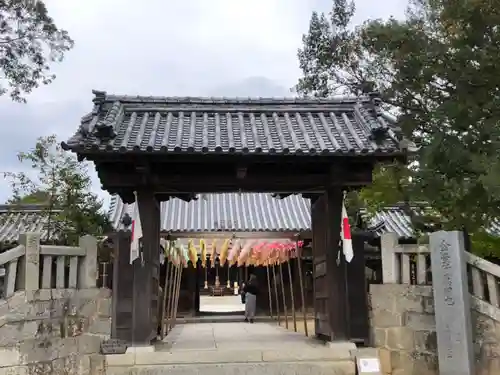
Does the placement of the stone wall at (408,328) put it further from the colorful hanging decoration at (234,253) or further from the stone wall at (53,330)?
the colorful hanging decoration at (234,253)

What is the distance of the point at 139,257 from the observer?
8.84m

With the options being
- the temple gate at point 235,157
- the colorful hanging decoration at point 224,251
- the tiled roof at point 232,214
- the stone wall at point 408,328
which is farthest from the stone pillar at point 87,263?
the tiled roof at point 232,214

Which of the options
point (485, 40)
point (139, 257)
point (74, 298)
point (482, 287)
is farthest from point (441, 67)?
point (74, 298)

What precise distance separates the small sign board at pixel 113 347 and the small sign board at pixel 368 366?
3.73 m

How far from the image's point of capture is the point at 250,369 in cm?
843

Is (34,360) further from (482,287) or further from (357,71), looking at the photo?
(357,71)

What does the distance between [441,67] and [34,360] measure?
9338 mm

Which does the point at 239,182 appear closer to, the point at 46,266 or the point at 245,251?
the point at 46,266

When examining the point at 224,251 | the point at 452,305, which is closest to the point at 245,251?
the point at 224,251

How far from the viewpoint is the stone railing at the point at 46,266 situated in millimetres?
7230

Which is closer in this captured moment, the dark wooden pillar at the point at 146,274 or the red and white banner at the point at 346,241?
the dark wooden pillar at the point at 146,274

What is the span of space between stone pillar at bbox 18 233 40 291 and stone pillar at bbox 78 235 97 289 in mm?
1079

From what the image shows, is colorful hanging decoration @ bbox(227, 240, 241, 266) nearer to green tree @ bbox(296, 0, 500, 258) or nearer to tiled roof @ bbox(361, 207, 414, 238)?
green tree @ bbox(296, 0, 500, 258)

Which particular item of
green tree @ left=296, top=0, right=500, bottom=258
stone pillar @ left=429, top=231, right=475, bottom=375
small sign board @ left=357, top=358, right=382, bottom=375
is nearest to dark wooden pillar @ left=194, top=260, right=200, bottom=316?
green tree @ left=296, top=0, right=500, bottom=258
